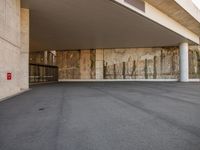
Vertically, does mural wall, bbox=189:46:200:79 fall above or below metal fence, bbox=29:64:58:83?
above

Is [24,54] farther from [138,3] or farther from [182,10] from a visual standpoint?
[182,10]

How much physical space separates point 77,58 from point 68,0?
566 inches

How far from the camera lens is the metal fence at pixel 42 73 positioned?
609 inches

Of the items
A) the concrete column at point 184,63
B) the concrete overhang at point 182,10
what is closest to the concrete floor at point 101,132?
the concrete overhang at point 182,10

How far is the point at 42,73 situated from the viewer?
57.9 feet

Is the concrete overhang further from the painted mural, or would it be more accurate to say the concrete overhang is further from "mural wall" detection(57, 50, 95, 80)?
"mural wall" detection(57, 50, 95, 80)

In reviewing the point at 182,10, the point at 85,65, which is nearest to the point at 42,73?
the point at 85,65

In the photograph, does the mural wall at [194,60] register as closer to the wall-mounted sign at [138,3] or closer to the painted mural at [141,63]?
the painted mural at [141,63]

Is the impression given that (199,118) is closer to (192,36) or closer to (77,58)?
(192,36)

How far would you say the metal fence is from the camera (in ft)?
50.8

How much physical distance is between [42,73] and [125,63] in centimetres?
1104

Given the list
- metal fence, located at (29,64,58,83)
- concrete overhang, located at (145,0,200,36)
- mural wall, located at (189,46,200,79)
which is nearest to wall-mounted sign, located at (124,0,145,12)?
concrete overhang, located at (145,0,200,36)

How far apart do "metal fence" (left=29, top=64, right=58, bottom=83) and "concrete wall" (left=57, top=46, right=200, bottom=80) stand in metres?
2.47

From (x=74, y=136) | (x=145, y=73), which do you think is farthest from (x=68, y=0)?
(x=145, y=73)
